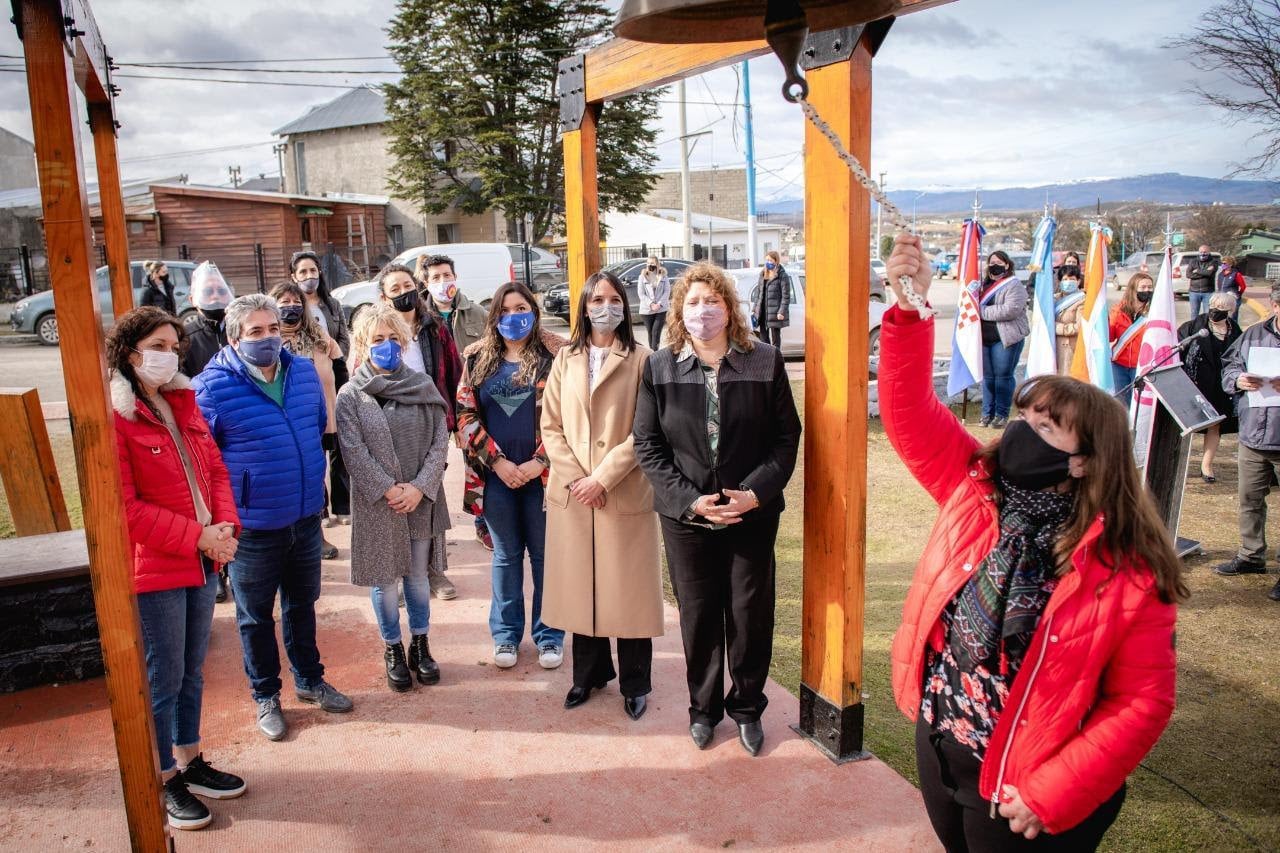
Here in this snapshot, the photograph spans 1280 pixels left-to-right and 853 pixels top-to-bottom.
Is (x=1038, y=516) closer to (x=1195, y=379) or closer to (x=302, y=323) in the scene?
(x=302, y=323)

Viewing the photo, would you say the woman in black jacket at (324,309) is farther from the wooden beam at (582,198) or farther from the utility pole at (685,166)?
the utility pole at (685,166)

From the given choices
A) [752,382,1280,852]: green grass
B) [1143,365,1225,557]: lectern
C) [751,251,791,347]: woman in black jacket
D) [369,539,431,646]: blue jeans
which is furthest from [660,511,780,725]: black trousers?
[751,251,791,347]: woman in black jacket

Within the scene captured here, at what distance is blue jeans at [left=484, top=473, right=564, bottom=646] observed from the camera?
4.34 meters

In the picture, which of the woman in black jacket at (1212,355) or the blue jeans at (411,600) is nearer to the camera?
the blue jeans at (411,600)

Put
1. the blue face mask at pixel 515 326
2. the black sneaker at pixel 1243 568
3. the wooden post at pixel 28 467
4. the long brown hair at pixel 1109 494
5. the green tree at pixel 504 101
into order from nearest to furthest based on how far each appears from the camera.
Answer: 1. the long brown hair at pixel 1109 494
2. the blue face mask at pixel 515 326
3. the wooden post at pixel 28 467
4. the black sneaker at pixel 1243 568
5. the green tree at pixel 504 101

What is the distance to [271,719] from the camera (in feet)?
12.3

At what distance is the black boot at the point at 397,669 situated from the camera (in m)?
4.17

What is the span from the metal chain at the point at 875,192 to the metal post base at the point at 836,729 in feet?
5.80

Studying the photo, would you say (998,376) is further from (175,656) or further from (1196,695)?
(175,656)

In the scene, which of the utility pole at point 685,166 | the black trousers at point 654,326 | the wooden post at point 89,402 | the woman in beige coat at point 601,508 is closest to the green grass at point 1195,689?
the woman in beige coat at point 601,508

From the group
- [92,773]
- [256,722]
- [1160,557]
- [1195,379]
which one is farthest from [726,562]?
[1195,379]

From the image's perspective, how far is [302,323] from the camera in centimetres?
529

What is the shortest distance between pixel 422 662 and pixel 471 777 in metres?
0.94

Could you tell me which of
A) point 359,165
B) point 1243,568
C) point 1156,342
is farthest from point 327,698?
point 359,165
